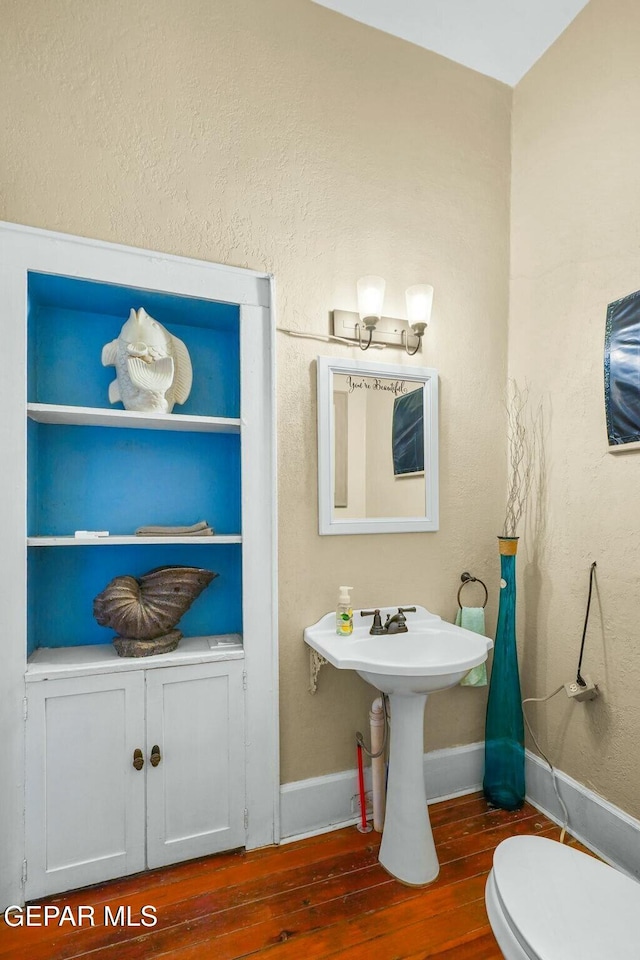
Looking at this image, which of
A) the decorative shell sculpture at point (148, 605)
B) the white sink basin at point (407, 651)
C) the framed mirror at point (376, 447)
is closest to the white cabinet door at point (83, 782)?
the decorative shell sculpture at point (148, 605)

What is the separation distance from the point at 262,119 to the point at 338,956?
2.70m

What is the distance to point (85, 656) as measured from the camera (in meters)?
1.71

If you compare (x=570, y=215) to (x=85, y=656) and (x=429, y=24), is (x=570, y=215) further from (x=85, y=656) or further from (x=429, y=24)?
(x=85, y=656)

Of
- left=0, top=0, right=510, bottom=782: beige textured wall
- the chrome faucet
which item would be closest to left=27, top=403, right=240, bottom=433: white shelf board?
left=0, top=0, right=510, bottom=782: beige textured wall

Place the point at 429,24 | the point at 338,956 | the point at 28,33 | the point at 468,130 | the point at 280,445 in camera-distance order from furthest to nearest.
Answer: the point at 468,130 < the point at 429,24 < the point at 280,445 < the point at 28,33 < the point at 338,956

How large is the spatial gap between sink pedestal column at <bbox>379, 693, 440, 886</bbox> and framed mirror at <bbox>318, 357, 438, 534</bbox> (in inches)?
26.4

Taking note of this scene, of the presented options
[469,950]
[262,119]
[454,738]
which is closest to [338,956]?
[469,950]

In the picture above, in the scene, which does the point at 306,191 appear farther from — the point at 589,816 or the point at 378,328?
the point at 589,816

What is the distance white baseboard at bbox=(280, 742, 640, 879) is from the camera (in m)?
1.78

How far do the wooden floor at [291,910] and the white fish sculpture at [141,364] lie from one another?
1.52 m

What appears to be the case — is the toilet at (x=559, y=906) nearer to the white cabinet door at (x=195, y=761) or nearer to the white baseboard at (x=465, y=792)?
the white baseboard at (x=465, y=792)

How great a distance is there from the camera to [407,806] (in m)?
1.75

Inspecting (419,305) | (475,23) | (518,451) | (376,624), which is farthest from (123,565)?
(475,23)

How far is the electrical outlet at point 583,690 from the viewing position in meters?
1.90
